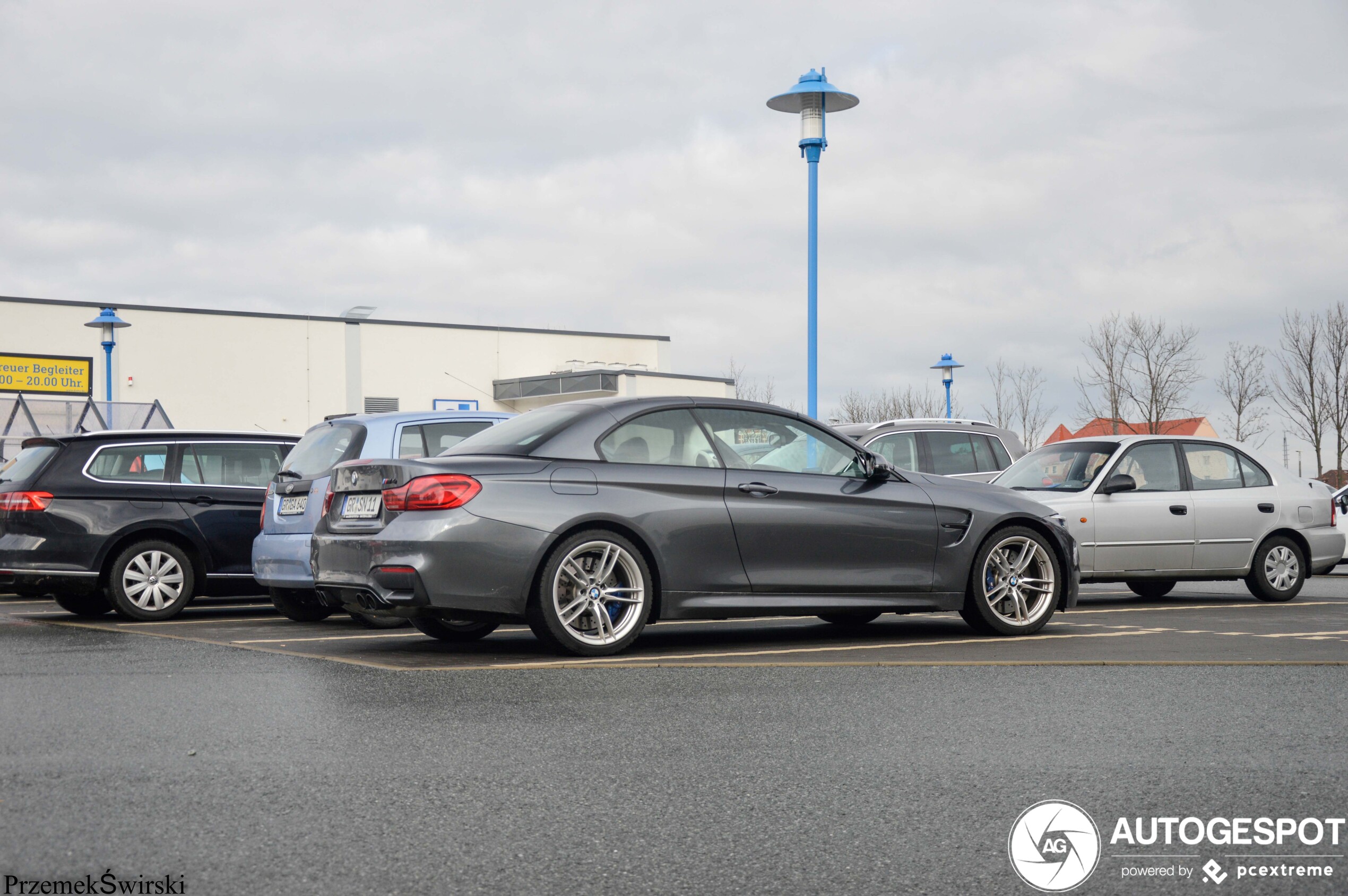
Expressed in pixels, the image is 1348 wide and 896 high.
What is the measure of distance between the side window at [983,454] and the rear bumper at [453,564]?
30.8 ft

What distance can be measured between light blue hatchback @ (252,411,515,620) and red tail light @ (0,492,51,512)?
219 centimetres

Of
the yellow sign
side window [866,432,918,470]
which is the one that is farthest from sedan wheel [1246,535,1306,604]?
the yellow sign

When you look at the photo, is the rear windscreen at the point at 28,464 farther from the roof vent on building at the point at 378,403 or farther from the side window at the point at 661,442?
the roof vent on building at the point at 378,403

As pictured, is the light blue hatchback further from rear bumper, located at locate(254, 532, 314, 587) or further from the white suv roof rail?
the white suv roof rail

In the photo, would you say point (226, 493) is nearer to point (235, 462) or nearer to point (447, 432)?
point (235, 462)

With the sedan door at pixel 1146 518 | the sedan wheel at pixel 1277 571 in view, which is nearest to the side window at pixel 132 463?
the sedan door at pixel 1146 518

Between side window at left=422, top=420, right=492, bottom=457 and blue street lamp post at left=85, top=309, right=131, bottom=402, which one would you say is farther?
blue street lamp post at left=85, top=309, right=131, bottom=402

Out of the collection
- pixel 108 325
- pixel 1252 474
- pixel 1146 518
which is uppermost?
pixel 108 325

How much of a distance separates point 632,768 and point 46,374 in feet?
114

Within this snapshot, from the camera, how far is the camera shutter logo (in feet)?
11.9

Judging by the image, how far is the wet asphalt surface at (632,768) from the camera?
364 cm

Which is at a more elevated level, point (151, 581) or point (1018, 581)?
point (1018, 581)

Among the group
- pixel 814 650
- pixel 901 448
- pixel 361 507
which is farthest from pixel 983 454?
pixel 361 507

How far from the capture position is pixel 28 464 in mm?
11609
